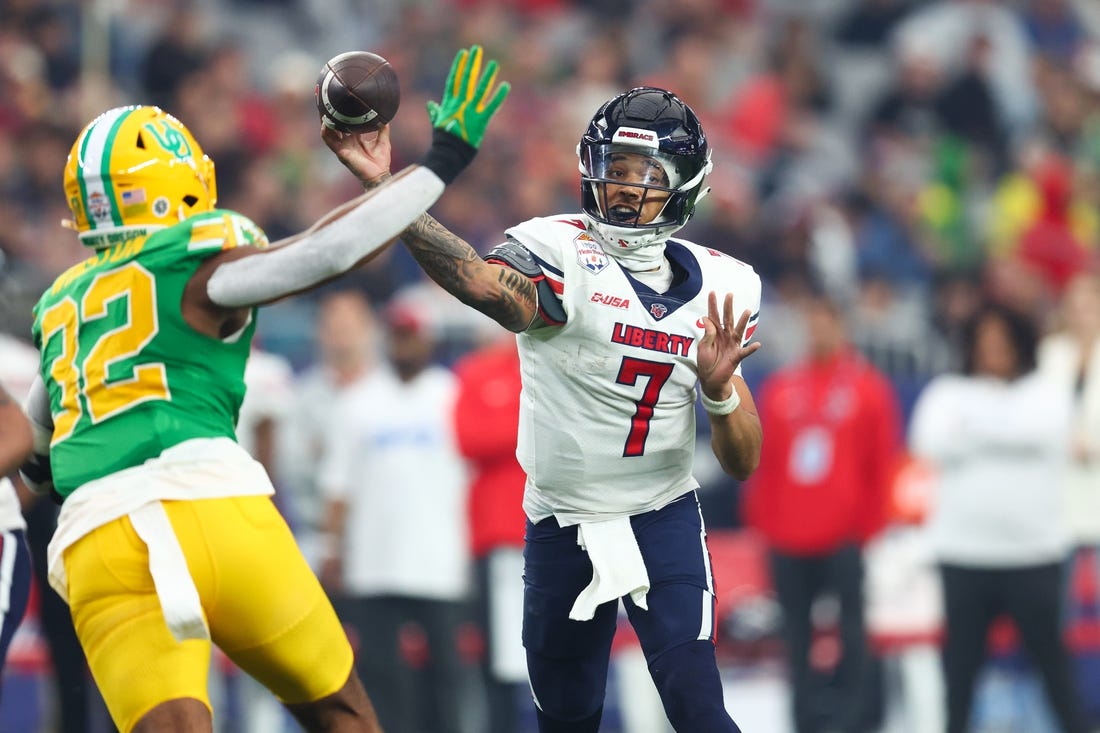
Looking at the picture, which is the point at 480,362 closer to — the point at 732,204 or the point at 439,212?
the point at 439,212

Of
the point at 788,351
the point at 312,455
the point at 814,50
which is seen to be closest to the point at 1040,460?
the point at 788,351

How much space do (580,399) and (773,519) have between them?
161 inches

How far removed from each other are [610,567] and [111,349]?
1.50m

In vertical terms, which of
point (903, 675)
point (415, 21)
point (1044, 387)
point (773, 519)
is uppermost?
point (415, 21)

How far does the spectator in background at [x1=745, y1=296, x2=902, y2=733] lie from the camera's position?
8.86 m

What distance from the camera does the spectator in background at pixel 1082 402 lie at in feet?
29.7

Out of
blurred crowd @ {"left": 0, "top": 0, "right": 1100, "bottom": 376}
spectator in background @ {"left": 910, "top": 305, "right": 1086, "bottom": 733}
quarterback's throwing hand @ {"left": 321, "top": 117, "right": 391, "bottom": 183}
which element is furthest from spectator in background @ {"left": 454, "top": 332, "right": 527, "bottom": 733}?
quarterback's throwing hand @ {"left": 321, "top": 117, "right": 391, "bottom": 183}

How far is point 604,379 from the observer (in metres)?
5.05

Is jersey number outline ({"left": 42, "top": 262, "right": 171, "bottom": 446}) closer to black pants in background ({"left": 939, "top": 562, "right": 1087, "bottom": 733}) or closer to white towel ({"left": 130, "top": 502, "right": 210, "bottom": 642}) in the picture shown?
white towel ({"left": 130, "top": 502, "right": 210, "bottom": 642})

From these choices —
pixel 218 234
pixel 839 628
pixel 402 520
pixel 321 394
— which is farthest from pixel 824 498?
pixel 218 234

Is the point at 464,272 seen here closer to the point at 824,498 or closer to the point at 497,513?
the point at 497,513

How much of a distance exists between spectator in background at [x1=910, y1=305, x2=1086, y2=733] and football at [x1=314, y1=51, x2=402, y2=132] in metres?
4.25

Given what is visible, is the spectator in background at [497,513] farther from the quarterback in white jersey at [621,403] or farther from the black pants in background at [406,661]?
the quarterback in white jersey at [621,403]

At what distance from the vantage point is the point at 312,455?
30.0 ft
